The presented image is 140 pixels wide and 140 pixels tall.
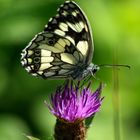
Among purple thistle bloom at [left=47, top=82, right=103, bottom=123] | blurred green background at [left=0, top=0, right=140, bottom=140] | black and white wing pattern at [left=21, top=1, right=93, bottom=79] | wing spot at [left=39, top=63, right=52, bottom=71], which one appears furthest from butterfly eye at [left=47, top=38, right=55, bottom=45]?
blurred green background at [left=0, top=0, right=140, bottom=140]

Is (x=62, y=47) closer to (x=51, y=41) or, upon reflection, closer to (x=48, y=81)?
(x=51, y=41)

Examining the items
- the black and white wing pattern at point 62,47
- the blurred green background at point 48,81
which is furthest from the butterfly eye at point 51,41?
the blurred green background at point 48,81

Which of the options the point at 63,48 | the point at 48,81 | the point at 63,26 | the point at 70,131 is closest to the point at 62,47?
the point at 63,48

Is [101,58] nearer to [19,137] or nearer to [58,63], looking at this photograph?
[19,137]

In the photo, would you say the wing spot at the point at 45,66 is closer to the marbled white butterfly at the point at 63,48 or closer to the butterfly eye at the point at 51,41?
the marbled white butterfly at the point at 63,48

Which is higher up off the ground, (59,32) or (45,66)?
(59,32)

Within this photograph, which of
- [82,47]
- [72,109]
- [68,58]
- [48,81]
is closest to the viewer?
[72,109]

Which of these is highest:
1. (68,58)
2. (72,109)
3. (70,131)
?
(68,58)
